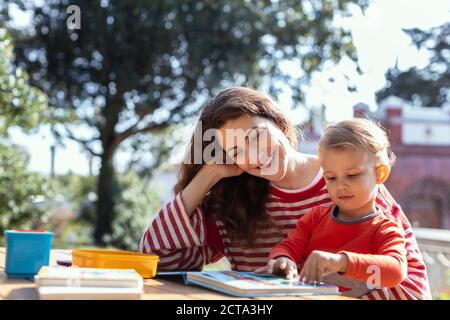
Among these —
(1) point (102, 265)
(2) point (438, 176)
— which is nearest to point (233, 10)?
(1) point (102, 265)

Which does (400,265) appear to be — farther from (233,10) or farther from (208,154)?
(233,10)

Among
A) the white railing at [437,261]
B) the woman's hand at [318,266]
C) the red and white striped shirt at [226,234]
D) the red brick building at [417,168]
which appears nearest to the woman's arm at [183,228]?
the red and white striped shirt at [226,234]

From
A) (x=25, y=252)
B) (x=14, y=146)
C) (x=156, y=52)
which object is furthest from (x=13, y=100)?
(x=156, y=52)

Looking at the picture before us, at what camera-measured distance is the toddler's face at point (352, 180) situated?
4.83ft

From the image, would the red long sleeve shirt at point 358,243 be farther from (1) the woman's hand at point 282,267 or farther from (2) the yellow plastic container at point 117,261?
(2) the yellow plastic container at point 117,261

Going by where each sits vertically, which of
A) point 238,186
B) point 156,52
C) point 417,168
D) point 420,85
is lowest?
point 238,186

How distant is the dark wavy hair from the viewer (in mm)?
1758

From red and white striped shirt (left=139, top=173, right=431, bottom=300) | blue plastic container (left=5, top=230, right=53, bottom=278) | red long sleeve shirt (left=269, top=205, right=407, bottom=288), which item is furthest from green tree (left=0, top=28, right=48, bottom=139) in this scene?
red long sleeve shirt (left=269, top=205, right=407, bottom=288)

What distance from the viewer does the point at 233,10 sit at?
825 cm

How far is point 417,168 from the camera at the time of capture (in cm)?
1495

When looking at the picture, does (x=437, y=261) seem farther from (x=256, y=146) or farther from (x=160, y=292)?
(x=160, y=292)

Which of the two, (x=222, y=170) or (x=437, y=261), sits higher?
(x=222, y=170)

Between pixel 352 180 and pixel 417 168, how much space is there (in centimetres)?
1412
